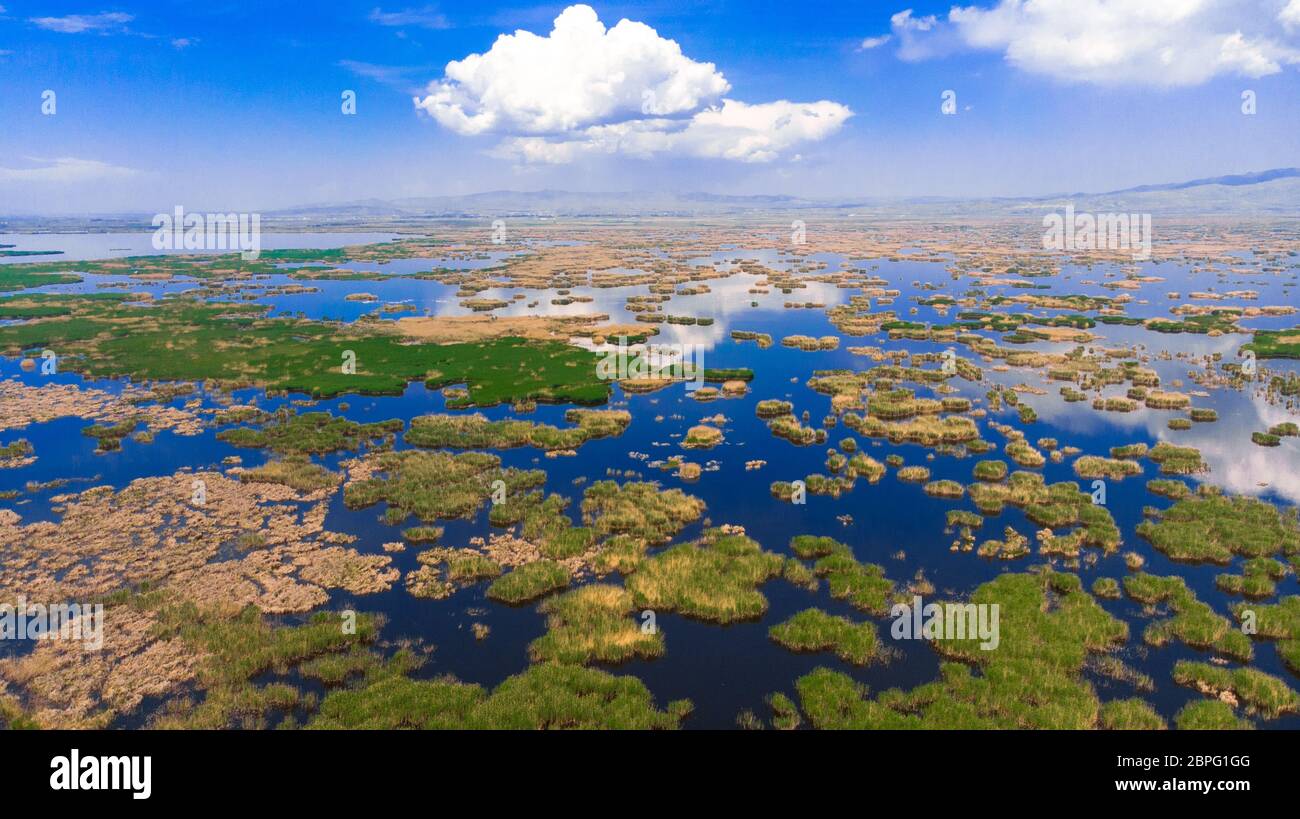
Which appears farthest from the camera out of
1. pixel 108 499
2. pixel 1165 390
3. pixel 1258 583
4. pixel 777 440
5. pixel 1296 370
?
pixel 1296 370

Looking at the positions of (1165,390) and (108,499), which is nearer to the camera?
(108,499)

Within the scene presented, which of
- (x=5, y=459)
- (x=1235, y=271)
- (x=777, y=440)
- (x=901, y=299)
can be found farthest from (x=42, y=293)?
(x=1235, y=271)

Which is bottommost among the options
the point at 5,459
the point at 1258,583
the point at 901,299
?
the point at 1258,583
